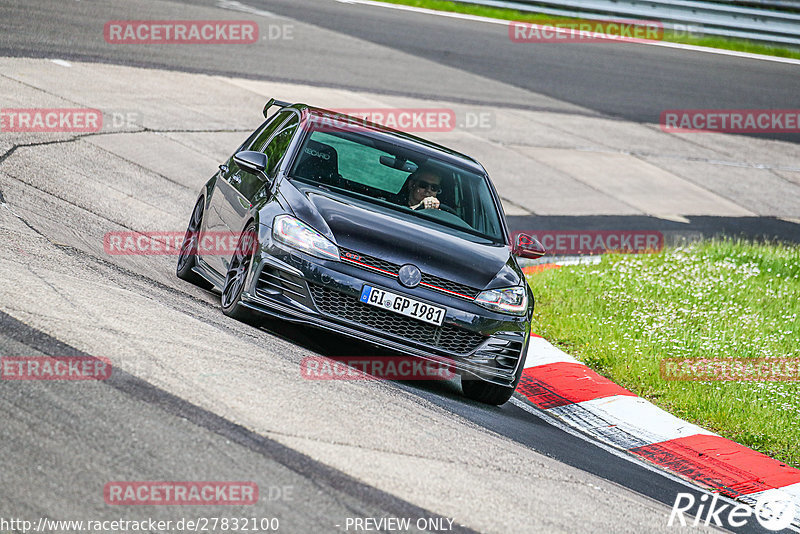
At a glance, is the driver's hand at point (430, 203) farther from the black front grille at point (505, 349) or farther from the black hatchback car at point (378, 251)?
the black front grille at point (505, 349)

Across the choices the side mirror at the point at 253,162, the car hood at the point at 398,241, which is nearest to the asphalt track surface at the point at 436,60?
the side mirror at the point at 253,162

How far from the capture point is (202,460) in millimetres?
4547

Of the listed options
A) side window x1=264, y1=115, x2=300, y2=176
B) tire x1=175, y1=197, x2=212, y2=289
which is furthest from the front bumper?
tire x1=175, y1=197, x2=212, y2=289

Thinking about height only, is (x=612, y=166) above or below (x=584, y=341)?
above

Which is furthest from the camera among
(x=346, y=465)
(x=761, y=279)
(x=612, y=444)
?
(x=761, y=279)

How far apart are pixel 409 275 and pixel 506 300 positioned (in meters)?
0.76

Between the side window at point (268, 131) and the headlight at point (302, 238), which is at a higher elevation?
the side window at point (268, 131)

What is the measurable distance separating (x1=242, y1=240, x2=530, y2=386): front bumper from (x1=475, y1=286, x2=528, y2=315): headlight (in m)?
0.06

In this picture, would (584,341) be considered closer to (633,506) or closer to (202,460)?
(633,506)

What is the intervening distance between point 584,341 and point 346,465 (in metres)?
4.99

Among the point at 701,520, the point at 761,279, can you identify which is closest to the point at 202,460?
the point at 701,520

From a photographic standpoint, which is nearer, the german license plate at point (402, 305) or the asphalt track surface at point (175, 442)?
the asphalt track surface at point (175, 442)

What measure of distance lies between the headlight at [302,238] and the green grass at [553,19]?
20.8 meters

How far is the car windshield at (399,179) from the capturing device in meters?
7.79
